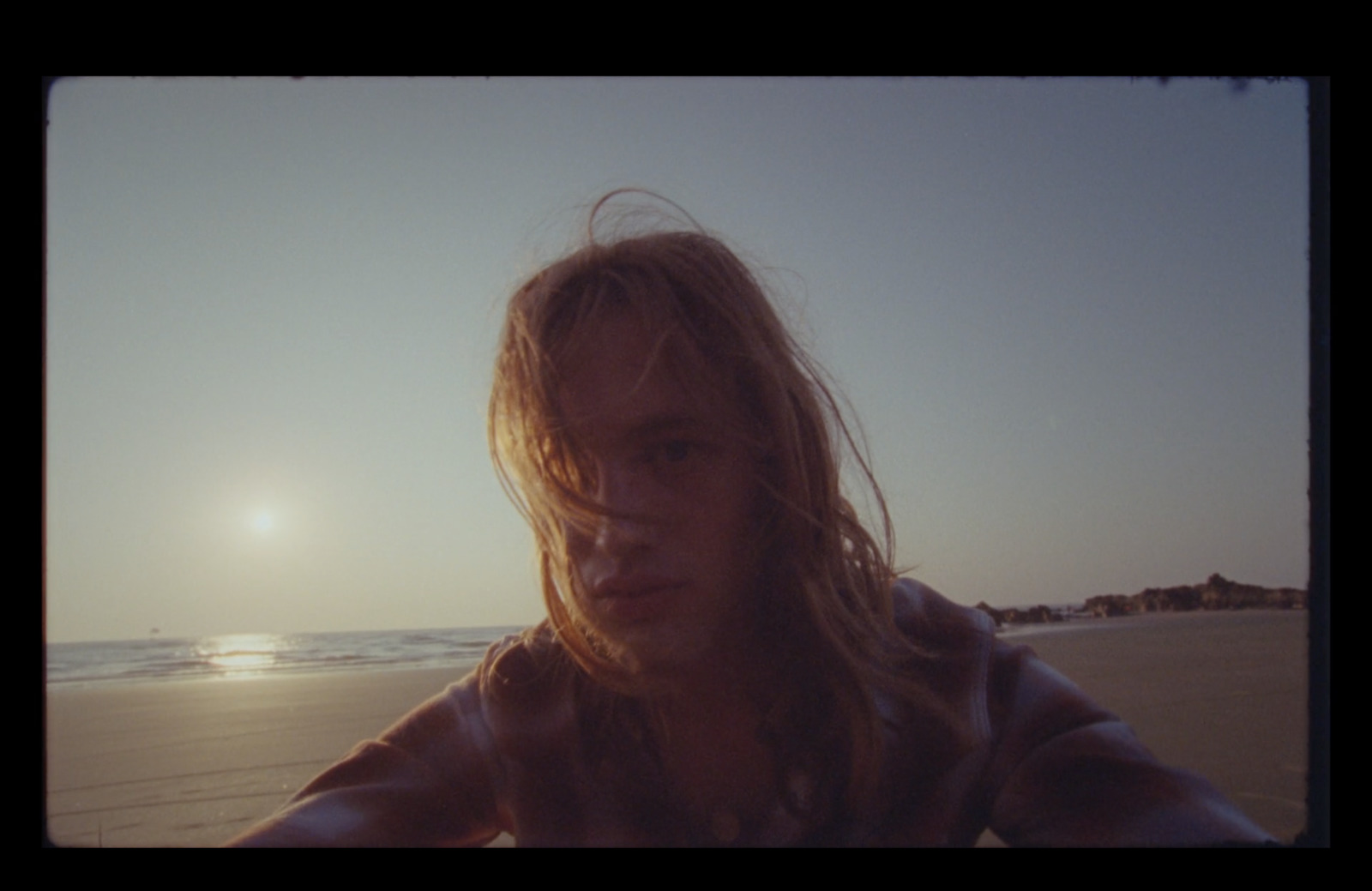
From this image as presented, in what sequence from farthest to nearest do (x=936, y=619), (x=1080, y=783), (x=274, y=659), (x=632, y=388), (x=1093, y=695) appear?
(x=274, y=659) → (x=1093, y=695) → (x=936, y=619) → (x=632, y=388) → (x=1080, y=783)

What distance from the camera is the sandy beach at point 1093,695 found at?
161 centimetres

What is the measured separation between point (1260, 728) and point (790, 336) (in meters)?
1.38

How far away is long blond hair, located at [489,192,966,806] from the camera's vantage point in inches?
53.1

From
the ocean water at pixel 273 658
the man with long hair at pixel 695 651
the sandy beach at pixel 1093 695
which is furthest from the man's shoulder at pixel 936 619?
the ocean water at pixel 273 658

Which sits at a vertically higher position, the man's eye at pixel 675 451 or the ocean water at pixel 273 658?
the man's eye at pixel 675 451

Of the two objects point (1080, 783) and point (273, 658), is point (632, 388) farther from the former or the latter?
point (273, 658)

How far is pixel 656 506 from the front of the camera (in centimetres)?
129

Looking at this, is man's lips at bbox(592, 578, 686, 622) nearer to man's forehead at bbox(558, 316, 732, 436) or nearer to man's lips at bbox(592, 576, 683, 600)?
man's lips at bbox(592, 576, 683, 600)

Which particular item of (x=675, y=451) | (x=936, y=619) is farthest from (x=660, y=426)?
(x=936, y=619)

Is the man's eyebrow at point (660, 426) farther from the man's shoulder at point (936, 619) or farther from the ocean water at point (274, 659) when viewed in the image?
the ocean water at point (274, 659)

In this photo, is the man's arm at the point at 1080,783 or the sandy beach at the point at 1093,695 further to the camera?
the sandy beach at the point at 1093,695

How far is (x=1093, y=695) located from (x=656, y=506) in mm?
1117
